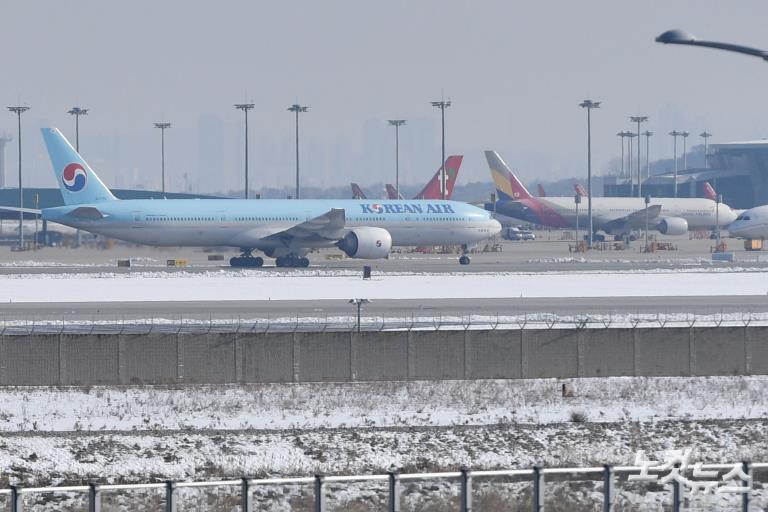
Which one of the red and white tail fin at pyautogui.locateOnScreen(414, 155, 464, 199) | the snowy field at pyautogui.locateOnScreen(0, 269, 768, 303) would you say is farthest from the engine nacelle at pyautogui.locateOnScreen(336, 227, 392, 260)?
the red and white tail fin at pyautogui.locateOnScreen(414, 155, 464, 199)

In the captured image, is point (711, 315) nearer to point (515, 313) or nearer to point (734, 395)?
point (515, 313)

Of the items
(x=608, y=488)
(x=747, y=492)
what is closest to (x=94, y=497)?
(x=608, y=488)

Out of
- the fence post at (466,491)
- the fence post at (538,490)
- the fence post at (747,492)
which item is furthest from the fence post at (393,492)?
the fence post at (747,492)

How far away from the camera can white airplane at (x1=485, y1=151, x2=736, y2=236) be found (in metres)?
143

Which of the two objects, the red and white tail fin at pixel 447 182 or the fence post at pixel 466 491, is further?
the red and white tail fin at pixel 447 182

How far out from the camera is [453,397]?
116 ft

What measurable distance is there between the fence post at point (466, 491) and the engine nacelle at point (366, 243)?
210 feet

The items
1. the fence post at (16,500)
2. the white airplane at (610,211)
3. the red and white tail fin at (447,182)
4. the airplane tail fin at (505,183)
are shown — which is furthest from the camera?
the airplane tail fin at (505,183)

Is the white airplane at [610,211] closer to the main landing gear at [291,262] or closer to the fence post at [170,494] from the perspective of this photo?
the main landing gear at [291,262]

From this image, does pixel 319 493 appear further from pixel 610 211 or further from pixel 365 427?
pixel 610 211

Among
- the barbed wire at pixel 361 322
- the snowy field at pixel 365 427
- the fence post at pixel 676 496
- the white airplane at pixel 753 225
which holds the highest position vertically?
the white airplane at pixel 753 225

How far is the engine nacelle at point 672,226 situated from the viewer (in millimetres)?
140125

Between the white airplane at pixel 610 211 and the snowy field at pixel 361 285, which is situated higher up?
the white airplane at pixel 610 211

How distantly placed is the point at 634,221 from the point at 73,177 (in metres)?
75.9
